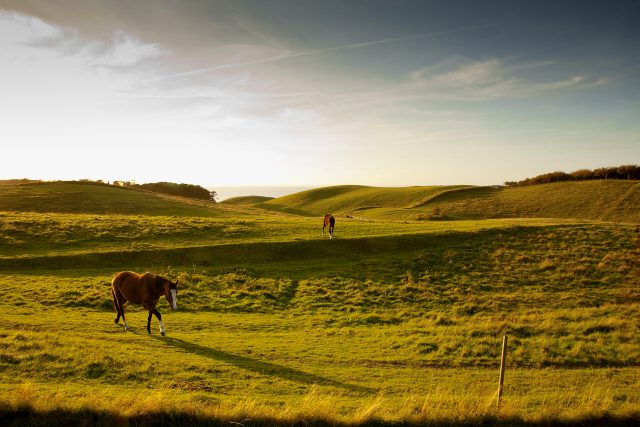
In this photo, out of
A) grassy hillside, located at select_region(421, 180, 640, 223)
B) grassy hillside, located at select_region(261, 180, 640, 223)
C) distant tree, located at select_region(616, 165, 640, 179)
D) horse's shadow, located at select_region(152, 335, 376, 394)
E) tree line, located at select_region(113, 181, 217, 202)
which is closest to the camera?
horse's shadow, located at select_region(152, 335, 376, 394)

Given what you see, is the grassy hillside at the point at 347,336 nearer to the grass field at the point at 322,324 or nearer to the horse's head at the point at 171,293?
the grass field at the point at 322,324

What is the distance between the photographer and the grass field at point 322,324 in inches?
427

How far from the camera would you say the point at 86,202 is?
209ft

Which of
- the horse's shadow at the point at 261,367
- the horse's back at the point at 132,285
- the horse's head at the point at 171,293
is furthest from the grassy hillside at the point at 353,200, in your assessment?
the horse's shadow at the point at 261,367

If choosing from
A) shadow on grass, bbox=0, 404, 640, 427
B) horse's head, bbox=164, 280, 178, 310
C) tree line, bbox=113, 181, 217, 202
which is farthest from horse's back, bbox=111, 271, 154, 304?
tree line, bbox=113, 181, 217, 202

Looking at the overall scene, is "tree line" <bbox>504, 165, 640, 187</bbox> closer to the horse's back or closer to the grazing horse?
the grazing horse

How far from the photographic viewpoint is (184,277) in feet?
101

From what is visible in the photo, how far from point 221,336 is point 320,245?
2006 cm

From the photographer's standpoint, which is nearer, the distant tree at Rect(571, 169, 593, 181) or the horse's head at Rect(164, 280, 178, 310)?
the horse's head at Rect(164, 280, 178, 310)

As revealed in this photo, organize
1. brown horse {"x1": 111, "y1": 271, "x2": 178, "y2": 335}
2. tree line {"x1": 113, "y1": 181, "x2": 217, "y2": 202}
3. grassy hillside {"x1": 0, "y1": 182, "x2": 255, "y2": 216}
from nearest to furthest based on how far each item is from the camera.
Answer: brown horse {"x1": 111, "y1": 271, "x2": 178, "y2": 335}, grassy hillside {"x1": 0, "y1": 182, "x2": 255, "y2": 216}, tree line {"x1": 113, "y1": 181, "x2": 217, "y2": 202}

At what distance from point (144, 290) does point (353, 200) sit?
9687cm

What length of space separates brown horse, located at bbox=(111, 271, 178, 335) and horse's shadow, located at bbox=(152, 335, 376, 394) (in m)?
1.78

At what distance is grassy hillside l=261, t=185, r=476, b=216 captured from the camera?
104 meters

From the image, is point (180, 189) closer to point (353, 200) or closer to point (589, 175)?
point (353, 200)
